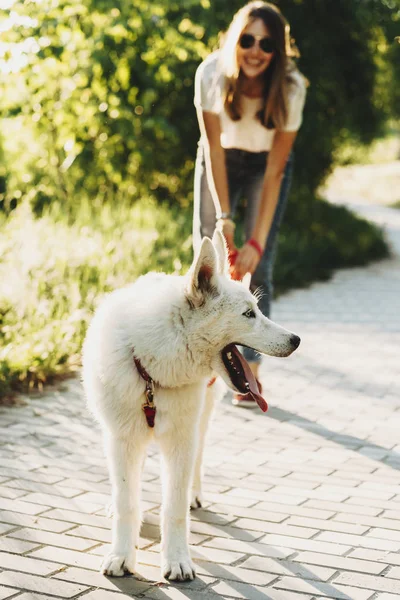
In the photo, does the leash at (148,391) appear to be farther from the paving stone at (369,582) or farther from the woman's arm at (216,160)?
the woman's arm at (216,160)

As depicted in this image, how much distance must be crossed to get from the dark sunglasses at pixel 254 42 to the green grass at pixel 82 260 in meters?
2.82

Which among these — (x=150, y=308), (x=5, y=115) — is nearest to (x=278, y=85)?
(x=150, y=308)

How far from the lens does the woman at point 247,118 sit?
531 centimetres

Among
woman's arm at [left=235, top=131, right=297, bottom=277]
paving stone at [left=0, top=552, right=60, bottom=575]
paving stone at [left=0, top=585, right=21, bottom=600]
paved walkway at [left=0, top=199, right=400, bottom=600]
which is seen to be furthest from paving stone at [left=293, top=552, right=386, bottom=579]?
woman's arm at [left=235, top=131, right=297, bottom=277]

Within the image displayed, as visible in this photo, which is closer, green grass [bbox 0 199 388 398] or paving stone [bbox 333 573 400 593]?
paving stone [bbox 333 573 400 593]

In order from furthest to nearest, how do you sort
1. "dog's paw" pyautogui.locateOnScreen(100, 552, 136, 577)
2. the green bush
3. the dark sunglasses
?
the green bush
the dark sunglasses
"dog's paw" pyautogui.locateOnScreen(100, 552, 136, 577)

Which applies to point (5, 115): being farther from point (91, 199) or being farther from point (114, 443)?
point (114, 443)

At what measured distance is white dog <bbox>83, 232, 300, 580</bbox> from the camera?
3414mm

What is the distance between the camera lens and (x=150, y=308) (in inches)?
136

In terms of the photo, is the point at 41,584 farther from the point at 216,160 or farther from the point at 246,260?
the point at 216,160

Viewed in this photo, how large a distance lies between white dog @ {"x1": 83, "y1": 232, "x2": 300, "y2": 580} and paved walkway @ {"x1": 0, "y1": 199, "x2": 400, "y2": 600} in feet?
0.79

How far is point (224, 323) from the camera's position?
3.46 metres

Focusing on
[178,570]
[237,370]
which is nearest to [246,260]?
[237,370]

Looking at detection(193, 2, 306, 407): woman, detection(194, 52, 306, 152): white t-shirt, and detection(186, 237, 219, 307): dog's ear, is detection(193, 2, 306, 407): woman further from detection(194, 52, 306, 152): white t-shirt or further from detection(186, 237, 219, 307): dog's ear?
detection(186, 237, 219, 307): dog's ear
